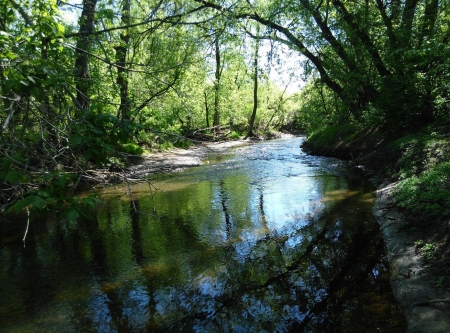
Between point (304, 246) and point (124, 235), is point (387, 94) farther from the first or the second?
point (124, 235)

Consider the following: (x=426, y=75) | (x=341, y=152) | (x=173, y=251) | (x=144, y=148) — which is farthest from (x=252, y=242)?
(x=144, y=148)

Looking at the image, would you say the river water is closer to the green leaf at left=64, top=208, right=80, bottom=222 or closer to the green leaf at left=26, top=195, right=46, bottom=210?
the green leaf at left=64, top=208, right=80, bottom=222

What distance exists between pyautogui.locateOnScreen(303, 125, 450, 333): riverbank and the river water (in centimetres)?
22

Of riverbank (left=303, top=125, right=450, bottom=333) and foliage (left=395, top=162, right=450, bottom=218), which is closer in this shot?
riverbank (left=303, top=125, right=450, bottom=333)

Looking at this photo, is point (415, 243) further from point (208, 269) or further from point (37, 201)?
point (37, 201)

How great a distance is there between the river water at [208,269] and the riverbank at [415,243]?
224 mm

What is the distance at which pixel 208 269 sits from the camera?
574 centimetres

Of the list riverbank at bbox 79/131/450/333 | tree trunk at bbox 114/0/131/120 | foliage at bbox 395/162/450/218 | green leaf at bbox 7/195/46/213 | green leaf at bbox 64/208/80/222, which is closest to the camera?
green leaf at bbox 7/195/46/213

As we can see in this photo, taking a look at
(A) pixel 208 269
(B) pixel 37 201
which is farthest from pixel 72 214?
(A) pixel 208 269

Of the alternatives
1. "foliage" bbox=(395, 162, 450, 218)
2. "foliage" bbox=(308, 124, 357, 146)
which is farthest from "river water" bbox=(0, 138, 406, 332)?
"foliage" bbox=(308, 124, 357, 146)

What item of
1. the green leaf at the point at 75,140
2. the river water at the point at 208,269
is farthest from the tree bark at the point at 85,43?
the river water at the point at 208,269

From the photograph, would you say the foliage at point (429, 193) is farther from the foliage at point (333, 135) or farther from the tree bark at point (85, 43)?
the foliage at point (333, 135)

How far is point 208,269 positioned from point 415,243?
11.2ft

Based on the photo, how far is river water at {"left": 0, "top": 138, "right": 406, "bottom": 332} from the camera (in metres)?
4.34
